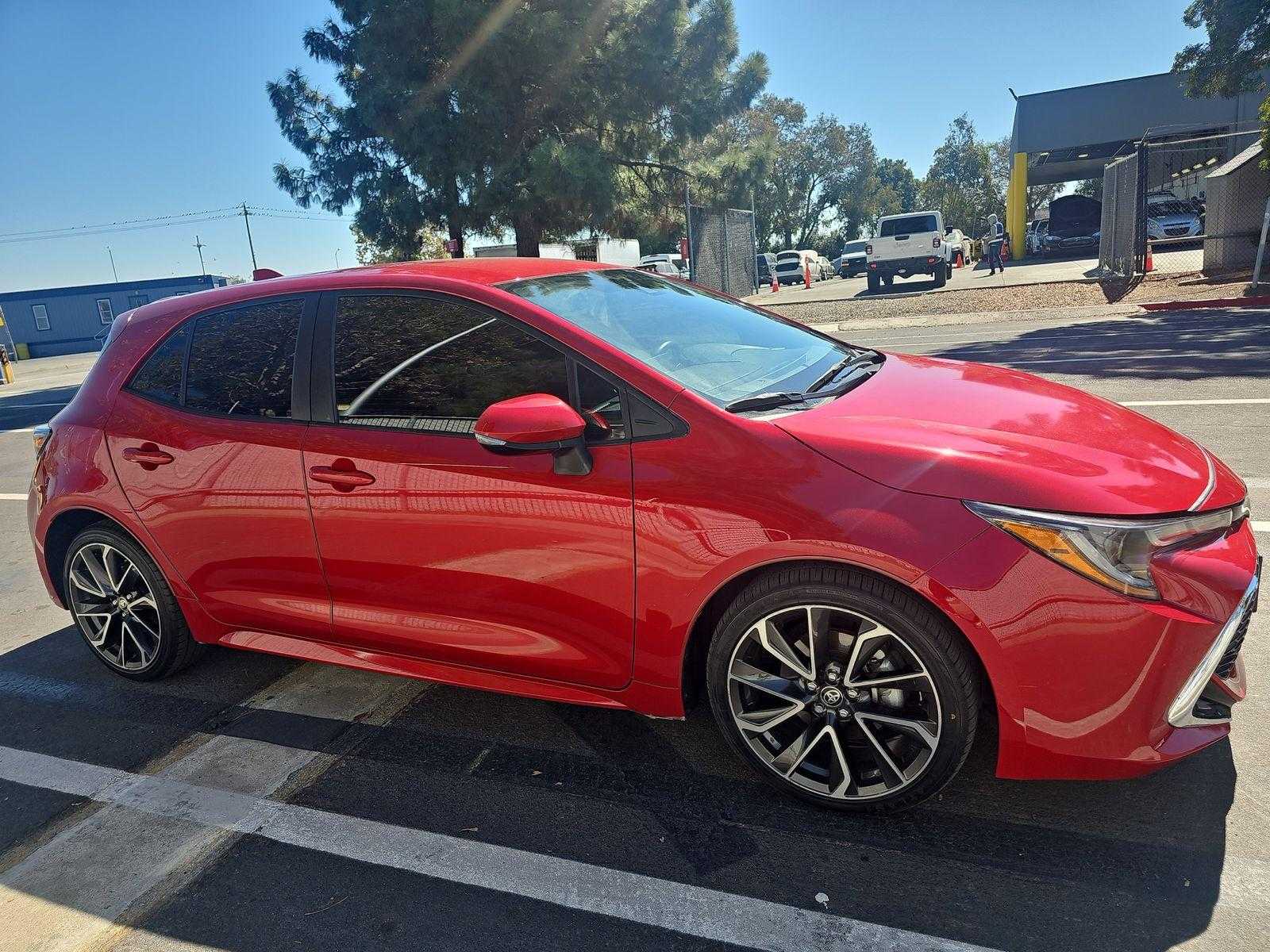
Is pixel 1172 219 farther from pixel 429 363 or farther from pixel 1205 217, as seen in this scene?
pixel 429 363

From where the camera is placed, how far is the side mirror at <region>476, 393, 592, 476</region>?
256 cm

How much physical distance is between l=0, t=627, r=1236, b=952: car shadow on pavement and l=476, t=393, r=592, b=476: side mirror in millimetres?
1060

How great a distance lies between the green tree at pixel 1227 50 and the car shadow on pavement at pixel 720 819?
1897 cm

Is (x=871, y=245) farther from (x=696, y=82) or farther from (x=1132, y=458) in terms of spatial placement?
(x=1132, y=458)

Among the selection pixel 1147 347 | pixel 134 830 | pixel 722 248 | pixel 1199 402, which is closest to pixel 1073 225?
pixel 722 248

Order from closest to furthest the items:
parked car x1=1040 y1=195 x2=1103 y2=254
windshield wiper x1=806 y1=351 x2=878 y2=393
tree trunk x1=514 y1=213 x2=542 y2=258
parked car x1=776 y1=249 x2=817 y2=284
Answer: windshield wiper x1=806 y1=351 x2=878 y2=393 → tree trunk x1=514 y1=213 x2=542 y2=258 → parked car x1=1040 y1=195 x2=1103 y2=254 → parked car x1=776 y1=249 x2=817 y2=284

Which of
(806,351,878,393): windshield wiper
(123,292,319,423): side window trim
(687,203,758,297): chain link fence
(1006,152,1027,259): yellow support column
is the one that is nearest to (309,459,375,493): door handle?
(123,292,319,423): side window trim

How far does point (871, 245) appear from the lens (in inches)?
961

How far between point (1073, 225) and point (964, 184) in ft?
129

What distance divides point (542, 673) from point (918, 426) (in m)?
1.42

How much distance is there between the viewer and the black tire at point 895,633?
2305 mm

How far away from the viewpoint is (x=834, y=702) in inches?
99.2

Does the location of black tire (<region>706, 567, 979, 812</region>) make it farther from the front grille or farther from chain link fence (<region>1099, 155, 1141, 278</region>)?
chain link fence (<region>1099, 155, 1141, 278</region>)

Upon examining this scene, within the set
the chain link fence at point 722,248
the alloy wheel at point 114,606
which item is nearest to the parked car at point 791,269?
the chain link fence at point 722,248
